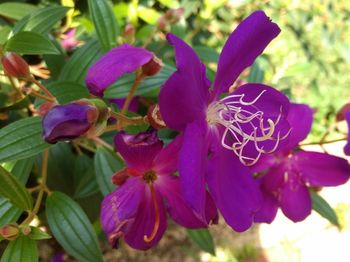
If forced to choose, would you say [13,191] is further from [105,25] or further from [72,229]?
[105,25]

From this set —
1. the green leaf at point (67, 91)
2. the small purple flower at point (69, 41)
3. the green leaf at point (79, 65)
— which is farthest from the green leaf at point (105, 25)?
the small purple flower at point (69, 41)

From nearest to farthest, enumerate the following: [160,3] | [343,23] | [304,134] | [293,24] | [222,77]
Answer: [222,77] → [304,134] → [160,3] → [293,24] → [343,23]

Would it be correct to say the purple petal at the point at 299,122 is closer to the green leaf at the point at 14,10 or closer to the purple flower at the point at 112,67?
the purple flower at the point at 112,67

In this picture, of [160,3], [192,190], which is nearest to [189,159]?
[192,190]

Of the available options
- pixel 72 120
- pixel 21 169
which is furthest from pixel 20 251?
pixel 72 120

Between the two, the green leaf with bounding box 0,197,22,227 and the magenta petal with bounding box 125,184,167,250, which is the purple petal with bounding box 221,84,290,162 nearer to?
the magenta petal with bounding box 125,184,167,250

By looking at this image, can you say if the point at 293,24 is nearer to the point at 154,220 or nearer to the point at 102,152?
the point at 102,152
